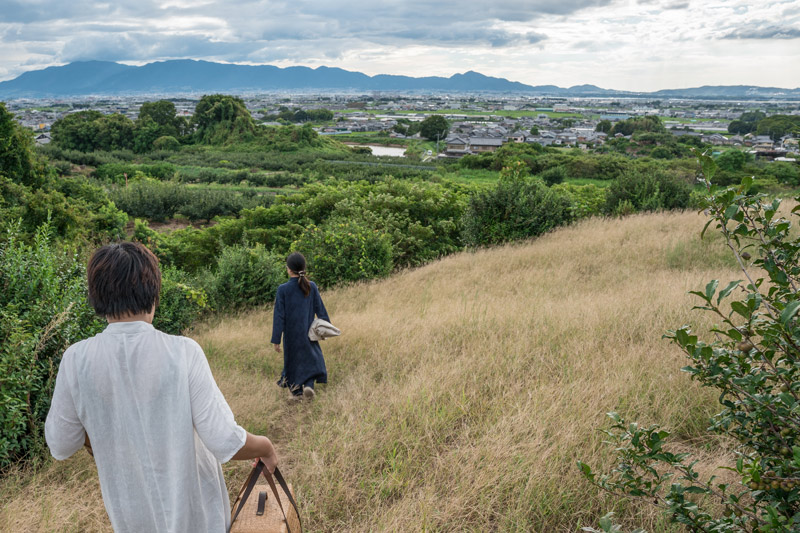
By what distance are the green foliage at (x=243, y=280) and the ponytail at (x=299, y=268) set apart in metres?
5.28

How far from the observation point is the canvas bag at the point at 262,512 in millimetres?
2070

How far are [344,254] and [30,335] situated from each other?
8294 mm

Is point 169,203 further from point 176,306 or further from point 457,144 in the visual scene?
point 457,144

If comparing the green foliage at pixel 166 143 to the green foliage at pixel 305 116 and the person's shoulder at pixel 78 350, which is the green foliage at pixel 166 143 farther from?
the person's shoulder at pixel 78 350

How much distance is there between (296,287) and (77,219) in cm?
749

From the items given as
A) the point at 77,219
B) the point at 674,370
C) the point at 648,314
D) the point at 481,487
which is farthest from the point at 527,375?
the point at 77,219

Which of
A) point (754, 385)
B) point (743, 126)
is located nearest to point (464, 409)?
point (754, 385)

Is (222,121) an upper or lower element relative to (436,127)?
lower

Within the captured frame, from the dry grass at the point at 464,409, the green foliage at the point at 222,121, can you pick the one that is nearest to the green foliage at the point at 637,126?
the green foliage at the point at 222,121

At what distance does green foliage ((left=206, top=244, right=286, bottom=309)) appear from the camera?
1030 centimetres

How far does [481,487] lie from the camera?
3.20m

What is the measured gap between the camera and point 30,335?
12.4ft

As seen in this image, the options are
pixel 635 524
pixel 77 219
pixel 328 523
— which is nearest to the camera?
pixel 635 524

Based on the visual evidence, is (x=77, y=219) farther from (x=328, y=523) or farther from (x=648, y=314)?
(x=648, y=314)
